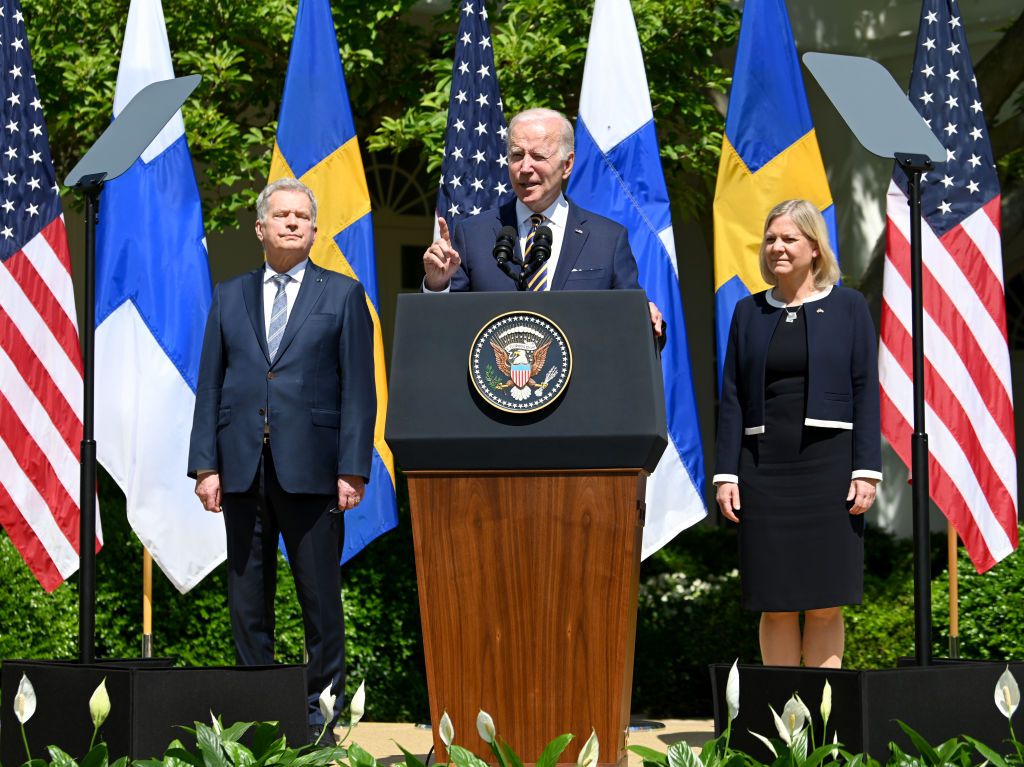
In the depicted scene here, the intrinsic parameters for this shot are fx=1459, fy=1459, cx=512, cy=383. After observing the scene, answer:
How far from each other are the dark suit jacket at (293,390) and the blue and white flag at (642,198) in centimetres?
213

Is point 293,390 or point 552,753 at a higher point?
point 293,390

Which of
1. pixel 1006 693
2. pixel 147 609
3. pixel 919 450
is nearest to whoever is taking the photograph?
pixel 1006 693

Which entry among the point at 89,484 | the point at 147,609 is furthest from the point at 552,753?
the point at 147,609

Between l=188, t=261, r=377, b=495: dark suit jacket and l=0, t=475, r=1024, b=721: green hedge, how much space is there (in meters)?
2.25

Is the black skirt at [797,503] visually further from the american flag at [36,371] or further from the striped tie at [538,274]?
the american flag at [36,371]

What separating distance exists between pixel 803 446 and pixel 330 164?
2927 millimetres

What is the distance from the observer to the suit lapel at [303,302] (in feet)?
15.4

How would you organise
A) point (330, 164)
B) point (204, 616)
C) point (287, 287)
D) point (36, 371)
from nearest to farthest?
1. point (287, 287)
2. point (36, 371)
3. point (330, 164)
4. point (204, 616)

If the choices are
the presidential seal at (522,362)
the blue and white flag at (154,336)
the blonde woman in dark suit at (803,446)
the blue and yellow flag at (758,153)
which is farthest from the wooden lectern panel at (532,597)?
the blue and yellow flag at (758,153)

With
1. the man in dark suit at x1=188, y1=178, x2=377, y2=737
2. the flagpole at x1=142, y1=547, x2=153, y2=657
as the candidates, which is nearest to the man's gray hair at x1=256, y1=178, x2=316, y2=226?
the man in dark suit at x1=188, y1=178, x2=377, y2=737

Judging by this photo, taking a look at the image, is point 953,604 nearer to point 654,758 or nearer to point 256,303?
point 256,303

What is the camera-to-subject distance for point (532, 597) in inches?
144

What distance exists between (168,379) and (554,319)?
3070 mm

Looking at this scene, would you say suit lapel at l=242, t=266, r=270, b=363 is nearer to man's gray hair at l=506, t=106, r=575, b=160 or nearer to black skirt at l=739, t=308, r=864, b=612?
man's gray hair at l=506, t=106, r=575, b=160
